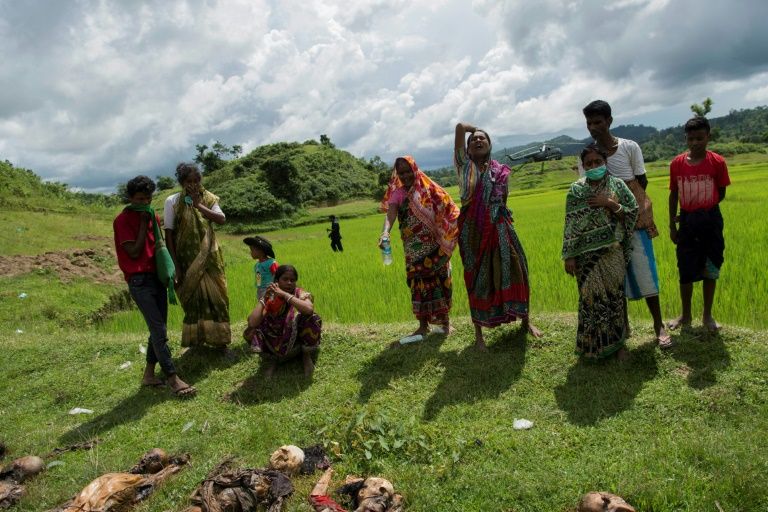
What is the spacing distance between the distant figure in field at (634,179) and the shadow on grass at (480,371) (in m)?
1.04

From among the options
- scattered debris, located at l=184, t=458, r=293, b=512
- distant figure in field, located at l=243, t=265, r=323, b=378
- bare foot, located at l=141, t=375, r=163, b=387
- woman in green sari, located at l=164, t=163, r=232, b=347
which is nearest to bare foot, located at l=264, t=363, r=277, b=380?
distant figure in field, located at l=243, t=265, r=323, b=378

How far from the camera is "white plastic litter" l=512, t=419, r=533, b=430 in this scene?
330 cm

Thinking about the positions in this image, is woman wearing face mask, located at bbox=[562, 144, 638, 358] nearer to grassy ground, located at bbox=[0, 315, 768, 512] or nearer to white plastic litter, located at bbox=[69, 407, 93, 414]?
grassy ground, located at bbox=[0, 315, 768, 512]

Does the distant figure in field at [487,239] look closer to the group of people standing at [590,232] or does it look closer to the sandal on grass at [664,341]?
the group of people standing at [590,232]

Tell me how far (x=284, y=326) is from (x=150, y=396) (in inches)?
53.1

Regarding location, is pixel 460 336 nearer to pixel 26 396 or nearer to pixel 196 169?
pixel 196 169

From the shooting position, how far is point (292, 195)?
103 ft

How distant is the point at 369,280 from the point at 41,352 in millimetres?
4325

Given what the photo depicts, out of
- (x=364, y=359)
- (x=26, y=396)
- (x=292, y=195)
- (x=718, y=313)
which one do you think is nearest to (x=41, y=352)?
(x=26, y=396)

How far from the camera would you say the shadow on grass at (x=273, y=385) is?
4317 millimetres

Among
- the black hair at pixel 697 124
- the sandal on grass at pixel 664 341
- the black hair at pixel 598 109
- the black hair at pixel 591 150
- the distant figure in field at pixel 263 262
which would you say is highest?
the black hair at pixel 598 109

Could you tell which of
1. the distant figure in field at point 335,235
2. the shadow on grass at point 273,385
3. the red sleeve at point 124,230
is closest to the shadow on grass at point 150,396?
the shadow on grass at point 273,385

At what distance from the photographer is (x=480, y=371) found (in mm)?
4125

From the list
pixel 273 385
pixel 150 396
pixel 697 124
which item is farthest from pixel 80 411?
pixel 697 124
